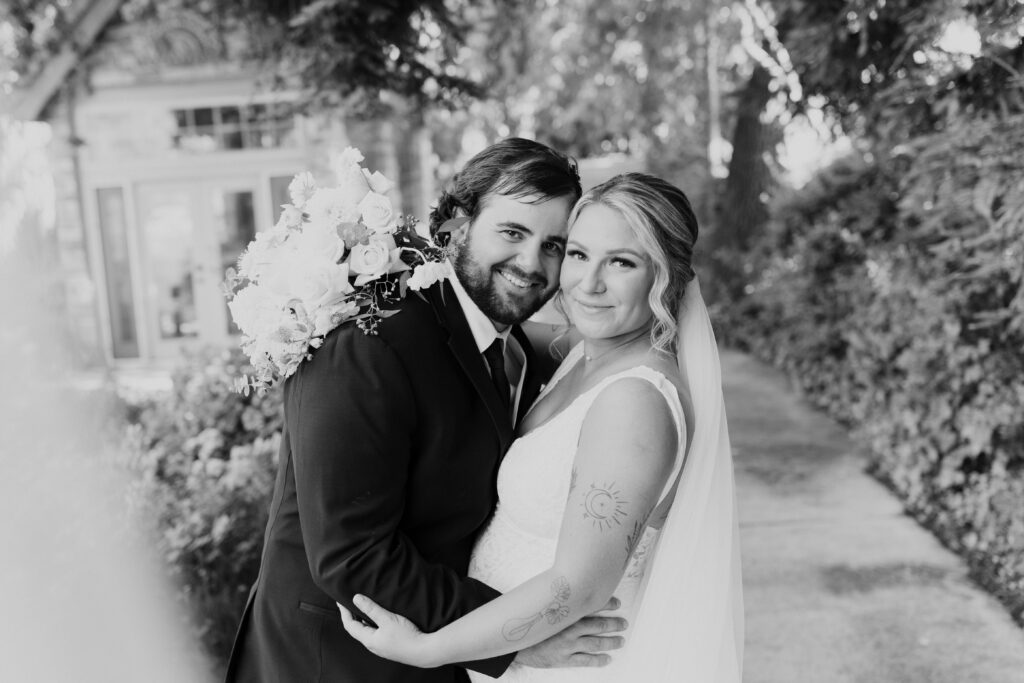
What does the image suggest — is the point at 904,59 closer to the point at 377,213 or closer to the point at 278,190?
the point at 377,213

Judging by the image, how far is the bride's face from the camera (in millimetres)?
2016

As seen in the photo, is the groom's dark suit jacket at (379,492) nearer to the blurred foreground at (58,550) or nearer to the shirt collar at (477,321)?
the shirt collar at (477,321)

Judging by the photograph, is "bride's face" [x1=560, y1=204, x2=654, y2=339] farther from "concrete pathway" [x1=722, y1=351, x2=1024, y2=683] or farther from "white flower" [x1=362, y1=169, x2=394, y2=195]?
"concrete pathway" [x1=722, y1=351, x2=1024, y2=683]

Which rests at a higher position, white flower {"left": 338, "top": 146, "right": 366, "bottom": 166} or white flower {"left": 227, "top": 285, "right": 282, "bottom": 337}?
white flower {"left": 338, "top": 146, "right": 366, "bottom": 166}

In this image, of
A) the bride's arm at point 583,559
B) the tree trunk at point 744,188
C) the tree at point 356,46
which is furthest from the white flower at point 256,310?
the tree trunk at point 744,188

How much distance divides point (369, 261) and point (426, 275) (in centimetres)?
13

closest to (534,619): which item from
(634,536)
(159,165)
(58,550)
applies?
(634,536)

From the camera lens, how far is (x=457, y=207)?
2.26m

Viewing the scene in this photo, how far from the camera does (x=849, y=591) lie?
3.88 m

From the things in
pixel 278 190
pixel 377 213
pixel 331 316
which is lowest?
pixel 331 316

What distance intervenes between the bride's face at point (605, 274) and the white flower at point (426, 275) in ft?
1.14

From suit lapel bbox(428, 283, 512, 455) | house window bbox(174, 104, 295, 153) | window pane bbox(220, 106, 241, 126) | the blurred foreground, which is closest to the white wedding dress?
suit lapel bbox(428, 283, 512, 455)

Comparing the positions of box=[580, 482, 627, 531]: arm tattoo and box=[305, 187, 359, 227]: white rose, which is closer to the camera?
box=[580, 482, 627, 531]: arm tattoo

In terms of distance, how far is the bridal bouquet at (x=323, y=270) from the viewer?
176cm
